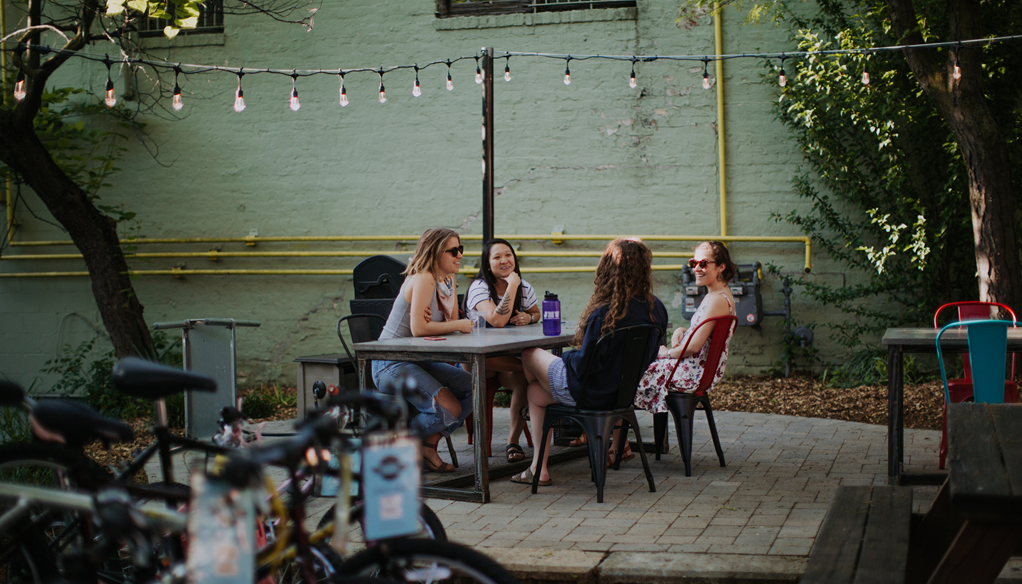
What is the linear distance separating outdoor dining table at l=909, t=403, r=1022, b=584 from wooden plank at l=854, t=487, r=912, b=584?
11cm

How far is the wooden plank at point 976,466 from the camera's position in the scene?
214 centimetres

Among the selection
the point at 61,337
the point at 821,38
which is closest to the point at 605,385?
the point at 821,38

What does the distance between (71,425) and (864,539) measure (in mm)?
2242

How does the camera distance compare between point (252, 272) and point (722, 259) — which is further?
point (252, 272)

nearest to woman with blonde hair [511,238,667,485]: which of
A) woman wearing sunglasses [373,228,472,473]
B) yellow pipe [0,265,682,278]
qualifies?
woman wearing sunglasses [373,228,472,473]

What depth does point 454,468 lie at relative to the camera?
5.08 meters

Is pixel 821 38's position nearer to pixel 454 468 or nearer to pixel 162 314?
pixel 454 468

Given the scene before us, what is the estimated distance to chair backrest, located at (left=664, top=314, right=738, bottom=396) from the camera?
15.9ft

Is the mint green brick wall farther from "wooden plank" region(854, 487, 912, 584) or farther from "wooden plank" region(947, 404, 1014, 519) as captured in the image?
"wooden plank" region(947, 404, 1014, 519)

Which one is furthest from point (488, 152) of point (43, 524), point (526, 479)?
point (43, 524)

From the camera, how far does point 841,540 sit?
272 cm

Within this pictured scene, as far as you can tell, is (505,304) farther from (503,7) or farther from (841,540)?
(503,7)

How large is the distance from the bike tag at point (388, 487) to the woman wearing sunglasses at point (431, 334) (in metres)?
2.89

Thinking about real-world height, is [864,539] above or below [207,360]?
below
